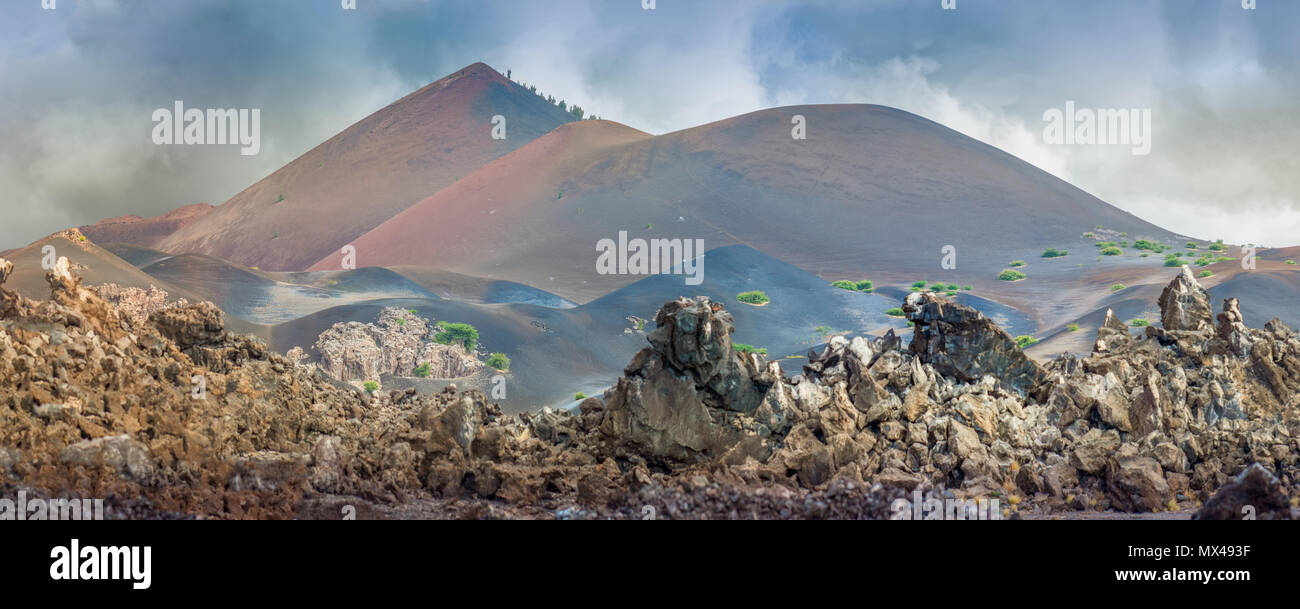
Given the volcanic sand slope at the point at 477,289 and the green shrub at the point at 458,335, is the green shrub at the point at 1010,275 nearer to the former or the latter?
the volcanic sand slope at the point at 477,289

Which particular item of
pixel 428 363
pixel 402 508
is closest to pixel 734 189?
pixel 428 363

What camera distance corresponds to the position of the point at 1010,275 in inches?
1813

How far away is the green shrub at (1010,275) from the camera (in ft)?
150

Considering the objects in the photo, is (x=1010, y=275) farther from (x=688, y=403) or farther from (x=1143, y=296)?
(x=688, y=403)

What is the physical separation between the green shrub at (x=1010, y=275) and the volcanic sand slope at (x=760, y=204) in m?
0.69

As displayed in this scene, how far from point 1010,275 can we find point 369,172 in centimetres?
5004

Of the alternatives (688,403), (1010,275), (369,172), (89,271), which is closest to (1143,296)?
(1010,275)

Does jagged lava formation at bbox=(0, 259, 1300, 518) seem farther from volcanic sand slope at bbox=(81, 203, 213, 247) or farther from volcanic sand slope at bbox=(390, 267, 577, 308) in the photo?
volcanic sand slope at bbox=(81, 203, 213, 247)

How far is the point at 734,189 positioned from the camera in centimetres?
6081

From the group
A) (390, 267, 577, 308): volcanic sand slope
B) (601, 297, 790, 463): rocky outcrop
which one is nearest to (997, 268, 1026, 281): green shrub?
(390, 267, 577, 308): volcanic sand slope

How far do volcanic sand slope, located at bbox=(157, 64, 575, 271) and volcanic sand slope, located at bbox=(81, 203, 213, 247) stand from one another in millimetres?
2461
